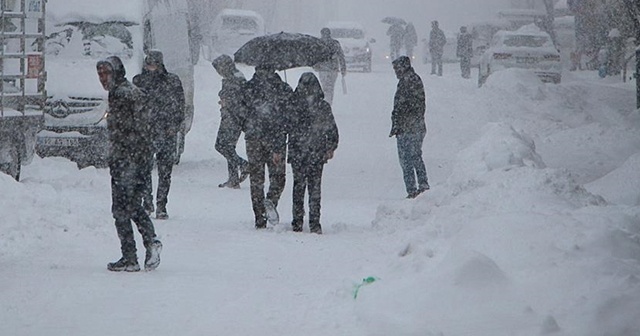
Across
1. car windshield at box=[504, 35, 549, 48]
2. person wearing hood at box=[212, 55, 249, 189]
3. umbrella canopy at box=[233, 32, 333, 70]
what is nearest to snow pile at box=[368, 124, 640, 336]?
umbrella canopy at box=[233, 32, 333, 70]

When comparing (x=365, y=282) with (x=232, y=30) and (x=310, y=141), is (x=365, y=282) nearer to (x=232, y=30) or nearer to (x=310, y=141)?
(x=310, y=141)

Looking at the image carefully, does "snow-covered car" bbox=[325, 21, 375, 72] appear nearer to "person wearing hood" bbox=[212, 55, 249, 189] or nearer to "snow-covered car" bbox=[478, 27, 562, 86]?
"snow-covered car" bbox=[478, 27, 562, 86]

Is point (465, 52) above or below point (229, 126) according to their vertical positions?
above

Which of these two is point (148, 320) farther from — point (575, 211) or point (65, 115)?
point (65, 115)

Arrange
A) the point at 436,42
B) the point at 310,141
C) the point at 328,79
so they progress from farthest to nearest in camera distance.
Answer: the point at 436,42
the point at 328,79
the point at 310,141

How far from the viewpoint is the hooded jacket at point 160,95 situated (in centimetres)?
1257

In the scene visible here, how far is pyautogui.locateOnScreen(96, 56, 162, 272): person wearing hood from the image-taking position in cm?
899

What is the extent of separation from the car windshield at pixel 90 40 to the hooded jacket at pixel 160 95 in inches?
189

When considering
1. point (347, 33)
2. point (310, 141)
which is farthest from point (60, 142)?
point (347, 33)

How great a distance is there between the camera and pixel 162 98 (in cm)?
1270

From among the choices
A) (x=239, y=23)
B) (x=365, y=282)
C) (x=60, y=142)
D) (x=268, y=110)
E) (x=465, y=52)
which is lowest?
(x=365, y=282)

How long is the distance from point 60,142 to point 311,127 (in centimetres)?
643

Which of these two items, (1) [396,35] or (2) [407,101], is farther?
(1) [396,35]

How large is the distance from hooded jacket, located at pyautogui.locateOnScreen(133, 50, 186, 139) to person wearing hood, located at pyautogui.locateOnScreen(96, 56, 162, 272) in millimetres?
3389
